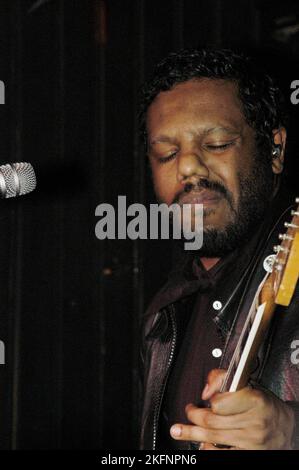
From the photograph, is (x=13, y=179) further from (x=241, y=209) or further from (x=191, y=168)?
(x=241, y=209)

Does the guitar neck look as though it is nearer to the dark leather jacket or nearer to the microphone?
the dark leather jacket

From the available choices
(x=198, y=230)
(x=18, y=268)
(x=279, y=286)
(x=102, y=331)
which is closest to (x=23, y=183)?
(x=279, y=286)

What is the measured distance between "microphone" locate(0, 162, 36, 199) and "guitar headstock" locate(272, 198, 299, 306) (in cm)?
46

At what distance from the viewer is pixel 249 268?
1.53 meters

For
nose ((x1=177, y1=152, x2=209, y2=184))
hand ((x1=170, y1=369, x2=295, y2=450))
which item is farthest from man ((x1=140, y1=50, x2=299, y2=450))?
hand ((x1=170, y1=369, x2=295, y2=450))

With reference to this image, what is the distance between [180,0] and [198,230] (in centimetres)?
125

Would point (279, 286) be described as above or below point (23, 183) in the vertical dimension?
below

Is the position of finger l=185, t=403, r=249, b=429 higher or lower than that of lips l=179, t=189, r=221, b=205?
lower

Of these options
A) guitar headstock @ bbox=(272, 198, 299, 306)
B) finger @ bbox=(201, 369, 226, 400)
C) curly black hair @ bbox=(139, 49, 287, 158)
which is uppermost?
curly black hair @ bbox=(139, 49, 287, 158)

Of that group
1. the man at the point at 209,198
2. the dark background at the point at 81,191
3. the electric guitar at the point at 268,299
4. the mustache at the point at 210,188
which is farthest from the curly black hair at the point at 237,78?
the electric guitar at the point at 268,299

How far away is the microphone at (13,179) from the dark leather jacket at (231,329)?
0.58 m

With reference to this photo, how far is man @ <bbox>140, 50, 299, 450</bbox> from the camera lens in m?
1.56

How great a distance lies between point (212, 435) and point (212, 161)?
0.74 meters

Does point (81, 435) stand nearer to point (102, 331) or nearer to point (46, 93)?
point (102, 331)
